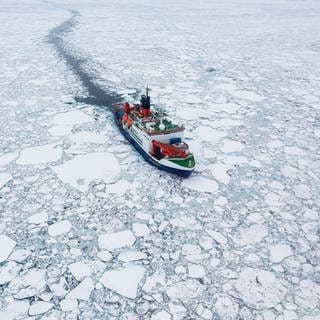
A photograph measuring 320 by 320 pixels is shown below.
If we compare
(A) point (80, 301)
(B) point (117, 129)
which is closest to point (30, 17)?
(B) point (117, 129)

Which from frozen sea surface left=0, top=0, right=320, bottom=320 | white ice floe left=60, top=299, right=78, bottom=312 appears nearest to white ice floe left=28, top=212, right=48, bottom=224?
frozen sea surface left=0, top=0, right=320, bottom=320

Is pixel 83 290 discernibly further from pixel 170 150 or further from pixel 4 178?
pixel 4 178

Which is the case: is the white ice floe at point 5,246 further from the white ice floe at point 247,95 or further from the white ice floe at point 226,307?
the white ice floe at point 247,95

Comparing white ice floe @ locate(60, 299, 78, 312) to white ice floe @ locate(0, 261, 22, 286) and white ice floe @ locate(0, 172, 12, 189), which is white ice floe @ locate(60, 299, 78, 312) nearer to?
white ice floe @ locate(0, 261, 22, 286)

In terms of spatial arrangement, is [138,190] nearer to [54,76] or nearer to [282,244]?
[282,244]

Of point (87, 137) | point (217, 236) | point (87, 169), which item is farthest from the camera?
point (87, 137)

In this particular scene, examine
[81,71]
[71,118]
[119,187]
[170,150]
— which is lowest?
[81,71]

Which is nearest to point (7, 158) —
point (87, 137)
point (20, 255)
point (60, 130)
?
point (60, 130)
